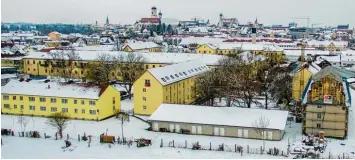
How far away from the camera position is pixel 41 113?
Answer: 82.9 feet

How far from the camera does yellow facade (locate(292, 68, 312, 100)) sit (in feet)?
94.3

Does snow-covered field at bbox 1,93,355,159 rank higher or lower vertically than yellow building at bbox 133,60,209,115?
lower

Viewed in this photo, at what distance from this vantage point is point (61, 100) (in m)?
24.8

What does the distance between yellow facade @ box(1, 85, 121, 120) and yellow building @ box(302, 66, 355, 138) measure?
10.4m

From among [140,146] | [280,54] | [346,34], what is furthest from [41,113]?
[346,34]

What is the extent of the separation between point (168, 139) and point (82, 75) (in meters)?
21.7

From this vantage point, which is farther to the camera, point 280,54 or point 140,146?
point 280,54

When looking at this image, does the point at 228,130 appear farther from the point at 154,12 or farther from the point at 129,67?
the point at 154,12

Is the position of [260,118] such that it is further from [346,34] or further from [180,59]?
[346,34]

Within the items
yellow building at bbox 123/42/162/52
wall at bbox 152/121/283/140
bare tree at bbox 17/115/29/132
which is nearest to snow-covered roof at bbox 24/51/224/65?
yellow building at bbox 123/42/162/52

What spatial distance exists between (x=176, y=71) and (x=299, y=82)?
793 cm

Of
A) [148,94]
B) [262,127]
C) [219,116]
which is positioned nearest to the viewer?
[262,127]

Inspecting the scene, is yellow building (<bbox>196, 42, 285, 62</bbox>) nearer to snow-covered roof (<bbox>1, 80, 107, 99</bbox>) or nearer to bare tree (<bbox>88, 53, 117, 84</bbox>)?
bare tree (<bbox>88, 53, 117, 84</bbox>)

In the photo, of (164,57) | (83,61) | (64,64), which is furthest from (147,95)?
(83,61)
